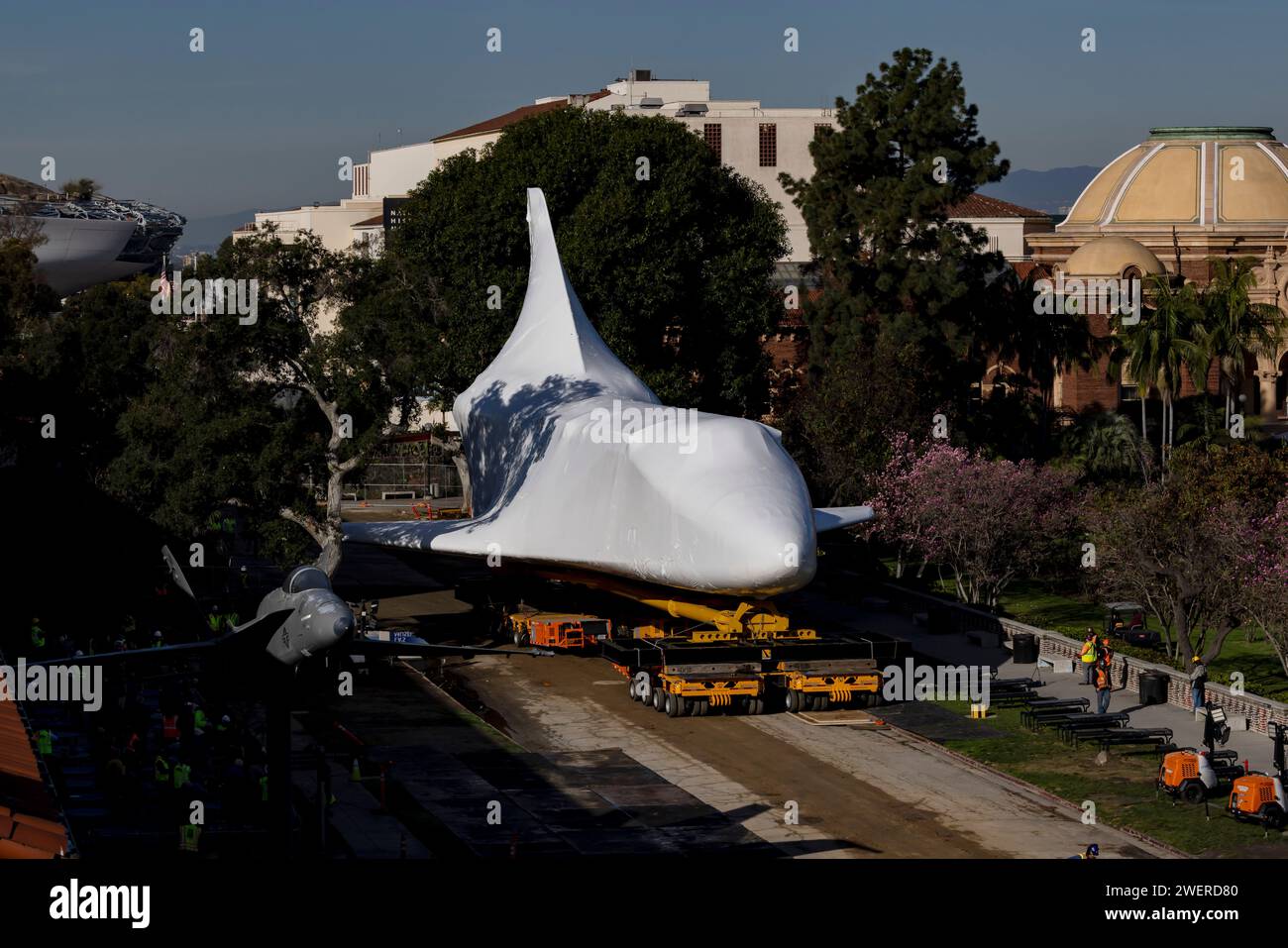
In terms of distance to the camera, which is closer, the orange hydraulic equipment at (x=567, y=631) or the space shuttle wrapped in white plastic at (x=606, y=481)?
the space shuttle wrapped in white plastic at (x=606, y=481)

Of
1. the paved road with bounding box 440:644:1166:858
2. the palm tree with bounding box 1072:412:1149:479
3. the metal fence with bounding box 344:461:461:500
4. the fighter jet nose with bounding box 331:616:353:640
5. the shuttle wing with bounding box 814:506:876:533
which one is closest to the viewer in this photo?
the fighter jet nose with bounding box 331:616:353:640

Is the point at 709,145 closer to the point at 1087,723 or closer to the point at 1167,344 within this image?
the point at 1167,344

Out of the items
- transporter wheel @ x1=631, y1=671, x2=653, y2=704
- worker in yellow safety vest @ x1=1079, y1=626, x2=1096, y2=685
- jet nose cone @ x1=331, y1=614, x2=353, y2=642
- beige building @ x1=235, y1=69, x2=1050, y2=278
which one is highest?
beige building @ x1=235, y1=69, x2=1050, y2=278

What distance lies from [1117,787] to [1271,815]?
3702 millimetres

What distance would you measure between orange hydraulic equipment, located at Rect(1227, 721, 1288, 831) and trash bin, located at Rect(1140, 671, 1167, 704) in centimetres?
938

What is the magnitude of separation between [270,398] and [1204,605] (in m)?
26.7

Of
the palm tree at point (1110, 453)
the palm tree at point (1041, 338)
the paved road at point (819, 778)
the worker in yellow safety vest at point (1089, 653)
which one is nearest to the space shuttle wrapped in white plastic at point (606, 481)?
the paved road at point (819, 778)

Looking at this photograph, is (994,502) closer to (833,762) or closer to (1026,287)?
(833,762)

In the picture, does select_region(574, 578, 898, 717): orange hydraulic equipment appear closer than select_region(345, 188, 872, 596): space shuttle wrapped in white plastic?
No

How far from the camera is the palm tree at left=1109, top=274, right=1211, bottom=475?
67438 mm

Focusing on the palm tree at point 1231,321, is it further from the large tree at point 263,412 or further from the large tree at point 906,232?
the large tree at point 263,412

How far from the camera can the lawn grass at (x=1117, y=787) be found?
28.2 metres

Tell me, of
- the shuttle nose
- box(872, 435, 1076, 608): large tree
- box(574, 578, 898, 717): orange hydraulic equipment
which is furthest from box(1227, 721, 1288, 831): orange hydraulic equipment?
box(872, 435, 1076, 608): large tree

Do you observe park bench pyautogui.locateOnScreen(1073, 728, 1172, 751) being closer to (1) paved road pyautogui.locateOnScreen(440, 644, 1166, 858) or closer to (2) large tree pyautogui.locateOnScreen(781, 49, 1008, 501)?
(1) paved road pyautogui.locateOnScreen(440, 644, 1166, 858)
